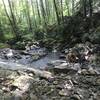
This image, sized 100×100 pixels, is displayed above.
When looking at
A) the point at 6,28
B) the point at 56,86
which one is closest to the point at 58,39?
the point at 6,28

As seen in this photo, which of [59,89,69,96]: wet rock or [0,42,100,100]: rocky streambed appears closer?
[0,42,100,100]: rocky streambed

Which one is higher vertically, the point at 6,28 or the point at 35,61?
the point at 6,28

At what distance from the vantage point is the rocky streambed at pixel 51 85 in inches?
339

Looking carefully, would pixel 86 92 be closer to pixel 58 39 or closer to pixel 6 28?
pixel 58 39

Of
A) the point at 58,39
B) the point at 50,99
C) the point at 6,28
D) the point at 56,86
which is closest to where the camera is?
the point at 50,99

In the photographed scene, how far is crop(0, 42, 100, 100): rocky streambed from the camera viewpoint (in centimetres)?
860

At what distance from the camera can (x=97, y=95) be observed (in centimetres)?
867

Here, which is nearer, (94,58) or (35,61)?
(94,58)

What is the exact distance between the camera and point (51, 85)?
9719 mm

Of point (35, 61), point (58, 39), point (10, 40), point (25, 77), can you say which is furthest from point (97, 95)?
point (10, 40)

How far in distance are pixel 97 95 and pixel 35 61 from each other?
882 centimetres

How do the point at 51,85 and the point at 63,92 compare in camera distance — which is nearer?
the point at 63,92

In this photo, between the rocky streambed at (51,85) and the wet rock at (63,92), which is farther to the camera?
the wet rock at (63,92)

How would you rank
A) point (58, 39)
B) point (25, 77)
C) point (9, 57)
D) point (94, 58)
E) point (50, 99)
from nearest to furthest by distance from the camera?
point (50, 99), point (25, 77), point (94, 58), point (9, 57), point (58, 39)
